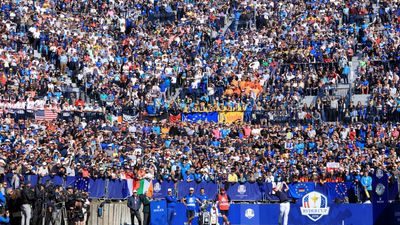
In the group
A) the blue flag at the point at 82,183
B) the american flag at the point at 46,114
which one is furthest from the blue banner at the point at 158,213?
the american flag at the point at 46,114

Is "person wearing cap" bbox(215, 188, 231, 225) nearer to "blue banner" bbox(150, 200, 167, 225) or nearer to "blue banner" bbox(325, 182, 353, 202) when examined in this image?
"blue banner" bbox(150, 200, 167, 225)

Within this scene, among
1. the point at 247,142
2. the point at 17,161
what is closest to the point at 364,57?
the point at 247,142

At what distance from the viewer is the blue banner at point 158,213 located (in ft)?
117

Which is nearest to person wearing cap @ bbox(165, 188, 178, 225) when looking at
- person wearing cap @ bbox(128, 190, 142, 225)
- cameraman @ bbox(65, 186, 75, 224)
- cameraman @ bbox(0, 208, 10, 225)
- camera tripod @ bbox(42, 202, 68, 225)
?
person wearing cap @ bbox(128, 190, 142, 225)

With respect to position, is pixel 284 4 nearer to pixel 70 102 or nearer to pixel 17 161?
pixel 70 102

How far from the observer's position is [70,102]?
50406 mm

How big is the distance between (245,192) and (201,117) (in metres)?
11.0

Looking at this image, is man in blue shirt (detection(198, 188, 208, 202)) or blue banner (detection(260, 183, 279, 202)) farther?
blue banner (detection(260, 183, 279, 202))

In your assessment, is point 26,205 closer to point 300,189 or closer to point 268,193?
point 268,193

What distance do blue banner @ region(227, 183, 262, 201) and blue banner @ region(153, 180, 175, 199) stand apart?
2229 millimetres

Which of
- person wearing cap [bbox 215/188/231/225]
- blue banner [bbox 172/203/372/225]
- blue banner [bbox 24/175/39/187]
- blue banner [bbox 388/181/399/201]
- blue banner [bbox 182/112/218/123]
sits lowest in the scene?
blue banner [bbox 172/203/372/225]

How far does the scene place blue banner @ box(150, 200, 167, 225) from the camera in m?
35.8

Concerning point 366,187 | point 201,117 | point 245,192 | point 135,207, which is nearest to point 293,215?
point 245,192

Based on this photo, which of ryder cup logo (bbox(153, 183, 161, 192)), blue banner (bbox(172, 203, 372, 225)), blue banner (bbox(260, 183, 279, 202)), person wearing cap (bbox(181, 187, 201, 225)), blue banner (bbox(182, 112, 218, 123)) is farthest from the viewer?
blue banner (bbox(182, 112, 218, 123))
